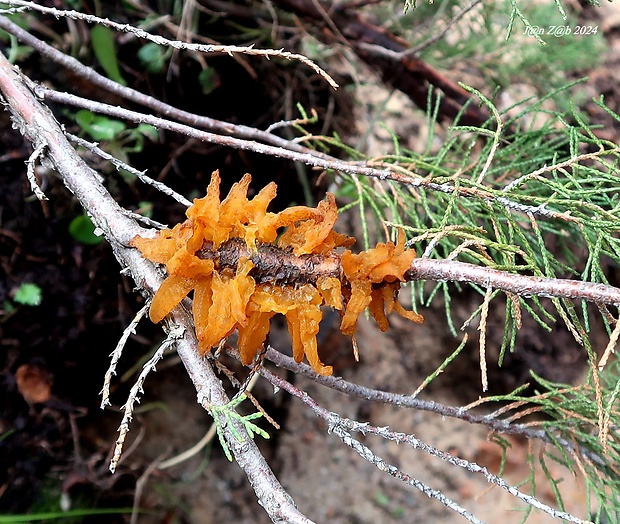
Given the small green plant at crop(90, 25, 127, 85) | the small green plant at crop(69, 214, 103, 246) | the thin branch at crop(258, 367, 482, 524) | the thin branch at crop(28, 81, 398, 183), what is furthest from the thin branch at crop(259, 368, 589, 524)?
the small green plant at crop(90, 25, 127, 85)

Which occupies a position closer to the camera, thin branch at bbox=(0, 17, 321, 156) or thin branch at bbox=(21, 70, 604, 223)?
thin branch at bbox=(21, 70, 604, 223)

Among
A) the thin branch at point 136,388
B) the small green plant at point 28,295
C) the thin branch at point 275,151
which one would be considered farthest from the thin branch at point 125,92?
the small green plant at point 28,295

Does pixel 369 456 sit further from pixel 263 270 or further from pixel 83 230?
pixel 83 230

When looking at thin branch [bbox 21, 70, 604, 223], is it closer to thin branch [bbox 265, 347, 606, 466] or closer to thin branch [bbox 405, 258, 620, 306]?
thin branch [bbox 405, 258, 620, 306]

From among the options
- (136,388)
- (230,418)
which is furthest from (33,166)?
(230,418)

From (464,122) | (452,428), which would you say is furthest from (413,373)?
(464,122)

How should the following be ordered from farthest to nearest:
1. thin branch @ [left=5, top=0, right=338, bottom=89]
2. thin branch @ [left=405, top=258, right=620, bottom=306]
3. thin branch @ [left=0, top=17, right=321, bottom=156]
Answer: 1. thin branch @ [left=0, top=17, right=321, bottom=156]
2. thin branch @ [left=5, top=0, right=338, bottom=89]
3. thin branch @ [left=405, top=258, right=620, bottom=306]

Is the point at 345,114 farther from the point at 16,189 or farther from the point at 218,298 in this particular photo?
the point at 218,298
